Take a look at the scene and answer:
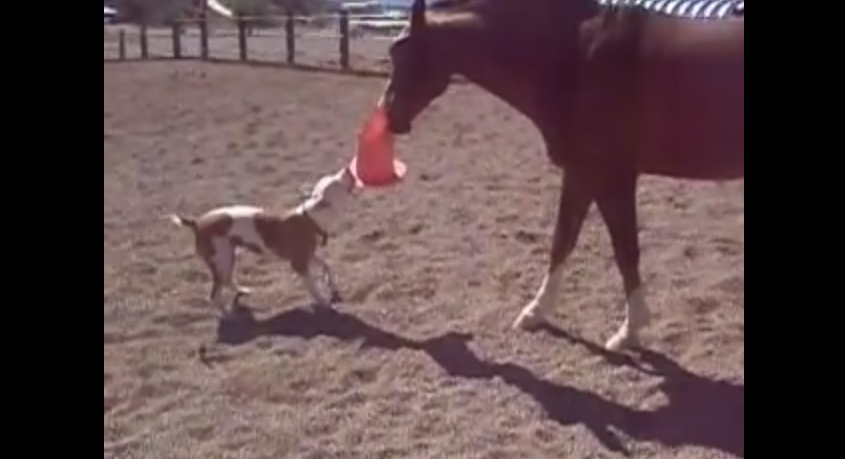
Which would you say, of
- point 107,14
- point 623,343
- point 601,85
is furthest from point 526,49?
point 107,14

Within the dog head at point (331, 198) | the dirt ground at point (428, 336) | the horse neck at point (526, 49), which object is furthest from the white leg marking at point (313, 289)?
the horse neck at point (526, 49)

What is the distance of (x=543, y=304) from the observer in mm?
5898

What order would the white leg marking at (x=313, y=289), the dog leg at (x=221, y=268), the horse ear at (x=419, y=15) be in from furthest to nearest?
1. the white leg marking at (x=313, y=289)
2. the dog leg at (x=221, y=268)
3. the horse ear at (x=419, y=15)

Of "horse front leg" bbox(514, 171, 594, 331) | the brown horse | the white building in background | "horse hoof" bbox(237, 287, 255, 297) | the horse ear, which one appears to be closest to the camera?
the white building in background

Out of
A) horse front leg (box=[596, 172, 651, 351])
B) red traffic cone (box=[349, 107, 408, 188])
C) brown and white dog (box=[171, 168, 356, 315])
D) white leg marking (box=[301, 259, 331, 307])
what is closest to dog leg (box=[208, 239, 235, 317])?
brown and white dog (box=[171, 168, 356, 315])

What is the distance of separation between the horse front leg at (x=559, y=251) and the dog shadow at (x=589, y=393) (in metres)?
0.11

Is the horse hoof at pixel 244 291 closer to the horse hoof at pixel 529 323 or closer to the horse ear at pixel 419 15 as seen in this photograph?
the horse hoof at pixel 529 323

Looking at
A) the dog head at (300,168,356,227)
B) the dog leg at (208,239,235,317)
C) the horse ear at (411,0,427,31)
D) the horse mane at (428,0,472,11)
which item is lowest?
the dog leg at (208,239,235,317)

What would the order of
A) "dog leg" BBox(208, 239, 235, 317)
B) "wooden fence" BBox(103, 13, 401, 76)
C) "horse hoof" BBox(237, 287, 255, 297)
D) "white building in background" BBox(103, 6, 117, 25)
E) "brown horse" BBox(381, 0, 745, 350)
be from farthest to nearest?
"wooden fence" BBox(103, 13, 401, 76) → "horse hoof" BBox(237, 287, 255, 297) → "dog leg" BBox(208, 239, 235, 317) → "brown horse" BBox(381, 0, 745, 350) → "white building in background" BBox(103, 6, 117, 25)

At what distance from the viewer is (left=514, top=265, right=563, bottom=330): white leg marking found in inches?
231

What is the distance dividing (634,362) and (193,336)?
197cm

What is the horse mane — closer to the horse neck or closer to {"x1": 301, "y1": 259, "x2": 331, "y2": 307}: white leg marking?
the horse neck

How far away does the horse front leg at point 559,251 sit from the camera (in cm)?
585
